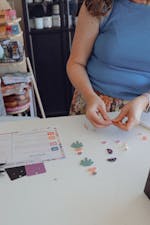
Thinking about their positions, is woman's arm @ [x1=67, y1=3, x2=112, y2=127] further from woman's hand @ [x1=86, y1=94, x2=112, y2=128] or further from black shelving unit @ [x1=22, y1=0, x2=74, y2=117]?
black shelving unit @ [x1=22, y1=0, x2=74, y2=117]

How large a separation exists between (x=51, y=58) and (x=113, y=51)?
1376mm

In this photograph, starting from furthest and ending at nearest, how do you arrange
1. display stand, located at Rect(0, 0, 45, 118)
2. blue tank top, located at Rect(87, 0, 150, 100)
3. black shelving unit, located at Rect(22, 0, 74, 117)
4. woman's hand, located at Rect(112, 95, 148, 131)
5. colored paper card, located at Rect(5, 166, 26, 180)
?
black shelving unit, located at Rect(22, 0, 74, 117)
display stand, located at Rect(0, 0, 45, 118)
blue tank top, located at Rect(87, 0, 150, 100)
woman's hand, located at Rect(112, 95, 148, 131)
colored paper card, located at Rect(5, 166, 26, 180)

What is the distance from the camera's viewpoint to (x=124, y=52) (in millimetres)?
1015

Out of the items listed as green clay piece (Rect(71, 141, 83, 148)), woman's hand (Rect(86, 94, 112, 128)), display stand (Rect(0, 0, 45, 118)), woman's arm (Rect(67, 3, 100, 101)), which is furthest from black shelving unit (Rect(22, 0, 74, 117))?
green clay piece (Rect(71, 141, 83, 148))

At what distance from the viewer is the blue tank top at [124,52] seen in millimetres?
1003

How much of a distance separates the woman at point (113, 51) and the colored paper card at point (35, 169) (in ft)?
1.02

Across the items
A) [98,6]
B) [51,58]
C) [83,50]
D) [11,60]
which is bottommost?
[51,58]

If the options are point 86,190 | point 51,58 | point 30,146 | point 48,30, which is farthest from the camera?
point 51,58

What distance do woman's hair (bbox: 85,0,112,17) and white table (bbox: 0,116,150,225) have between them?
46 centimetres

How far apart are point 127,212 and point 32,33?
1851 mm

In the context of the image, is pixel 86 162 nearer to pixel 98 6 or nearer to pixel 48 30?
pixel 98 6

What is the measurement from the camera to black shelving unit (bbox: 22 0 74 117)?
2211mm

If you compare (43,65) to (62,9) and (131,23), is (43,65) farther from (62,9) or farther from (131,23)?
(131,23)

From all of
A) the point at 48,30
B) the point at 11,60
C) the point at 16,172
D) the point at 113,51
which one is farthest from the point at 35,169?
the point at 48,30
